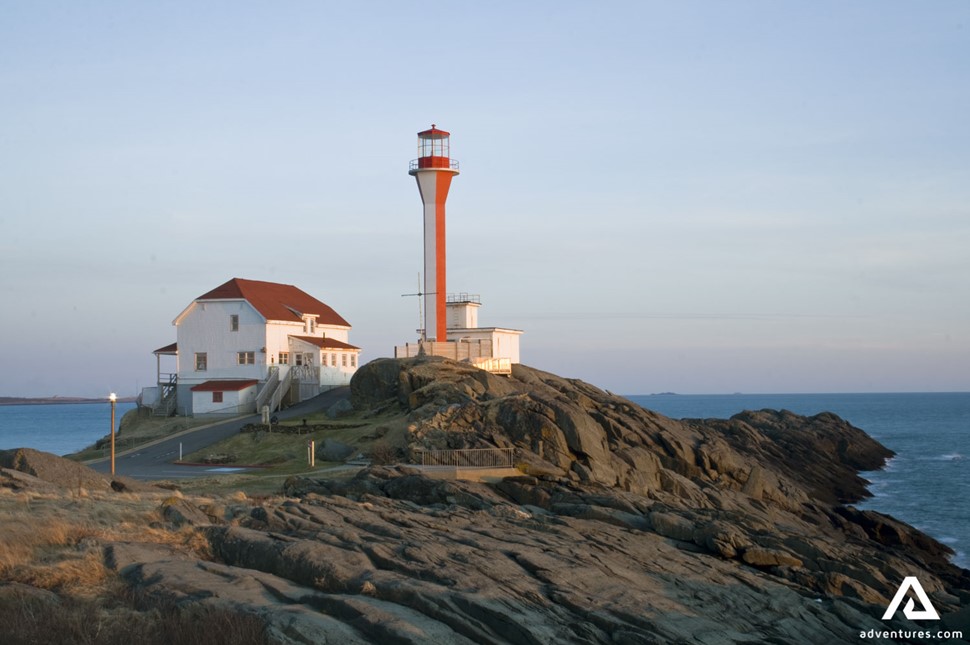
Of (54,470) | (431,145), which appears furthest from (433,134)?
(54,470)

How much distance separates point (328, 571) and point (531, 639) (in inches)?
136

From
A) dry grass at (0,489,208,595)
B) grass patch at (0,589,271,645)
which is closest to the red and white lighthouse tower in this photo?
dry grass at (0,489,208,595)

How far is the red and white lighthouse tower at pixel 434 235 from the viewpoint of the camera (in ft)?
180

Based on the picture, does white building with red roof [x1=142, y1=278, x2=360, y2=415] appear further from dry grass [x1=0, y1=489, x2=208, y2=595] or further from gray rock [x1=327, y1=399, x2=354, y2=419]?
dry grass [x1=0, y1=489, x2=208, y2=595]

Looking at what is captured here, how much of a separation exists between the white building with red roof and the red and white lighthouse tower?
22.6ft

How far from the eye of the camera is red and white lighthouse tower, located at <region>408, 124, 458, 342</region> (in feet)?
180

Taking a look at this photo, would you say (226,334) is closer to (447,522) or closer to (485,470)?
(485,470)

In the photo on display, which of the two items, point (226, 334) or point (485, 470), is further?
point (226, 334)

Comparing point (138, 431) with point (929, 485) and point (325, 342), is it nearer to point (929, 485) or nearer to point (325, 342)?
point (325, 342)

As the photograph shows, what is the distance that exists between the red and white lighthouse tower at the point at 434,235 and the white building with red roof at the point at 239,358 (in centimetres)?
689

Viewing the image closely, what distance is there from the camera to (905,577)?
24.2m

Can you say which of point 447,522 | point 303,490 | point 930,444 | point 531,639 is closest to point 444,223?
point 303,490

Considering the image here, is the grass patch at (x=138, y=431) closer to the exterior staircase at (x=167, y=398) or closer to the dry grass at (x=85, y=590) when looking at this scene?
the exterior staircase at (x=167, y=398)

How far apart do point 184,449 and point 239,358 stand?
12367 mm
